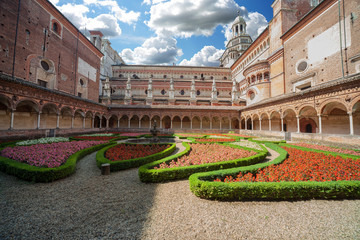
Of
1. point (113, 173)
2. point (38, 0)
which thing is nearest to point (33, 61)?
point (38, 0)

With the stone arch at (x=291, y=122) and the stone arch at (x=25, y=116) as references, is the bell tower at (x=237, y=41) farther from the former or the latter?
the stone arch at (x=25, y=116)

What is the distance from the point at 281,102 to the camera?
61.3 ft

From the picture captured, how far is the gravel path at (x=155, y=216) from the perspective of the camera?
2852 mm

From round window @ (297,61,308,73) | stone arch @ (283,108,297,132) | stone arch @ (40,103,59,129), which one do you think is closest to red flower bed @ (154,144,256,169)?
stone arch @ (283,108,297,132)

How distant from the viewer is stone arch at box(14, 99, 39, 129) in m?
16.0

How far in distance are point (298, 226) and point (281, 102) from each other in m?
19.4

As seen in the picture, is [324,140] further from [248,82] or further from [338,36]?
[248,82]

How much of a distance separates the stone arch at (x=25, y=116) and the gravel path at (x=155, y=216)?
16704 mm

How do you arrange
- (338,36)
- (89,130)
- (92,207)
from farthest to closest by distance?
(89,130)
(338,36)
(92,207)

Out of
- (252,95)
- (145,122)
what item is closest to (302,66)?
(252,95)

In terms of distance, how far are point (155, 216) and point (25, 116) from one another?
2228cm

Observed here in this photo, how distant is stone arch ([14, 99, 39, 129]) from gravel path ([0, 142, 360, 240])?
16.7 metres

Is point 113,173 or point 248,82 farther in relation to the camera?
point 248,82

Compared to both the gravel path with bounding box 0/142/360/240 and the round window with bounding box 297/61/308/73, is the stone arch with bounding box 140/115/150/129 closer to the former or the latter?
the gravel path with bounding box 0/142/360/240
